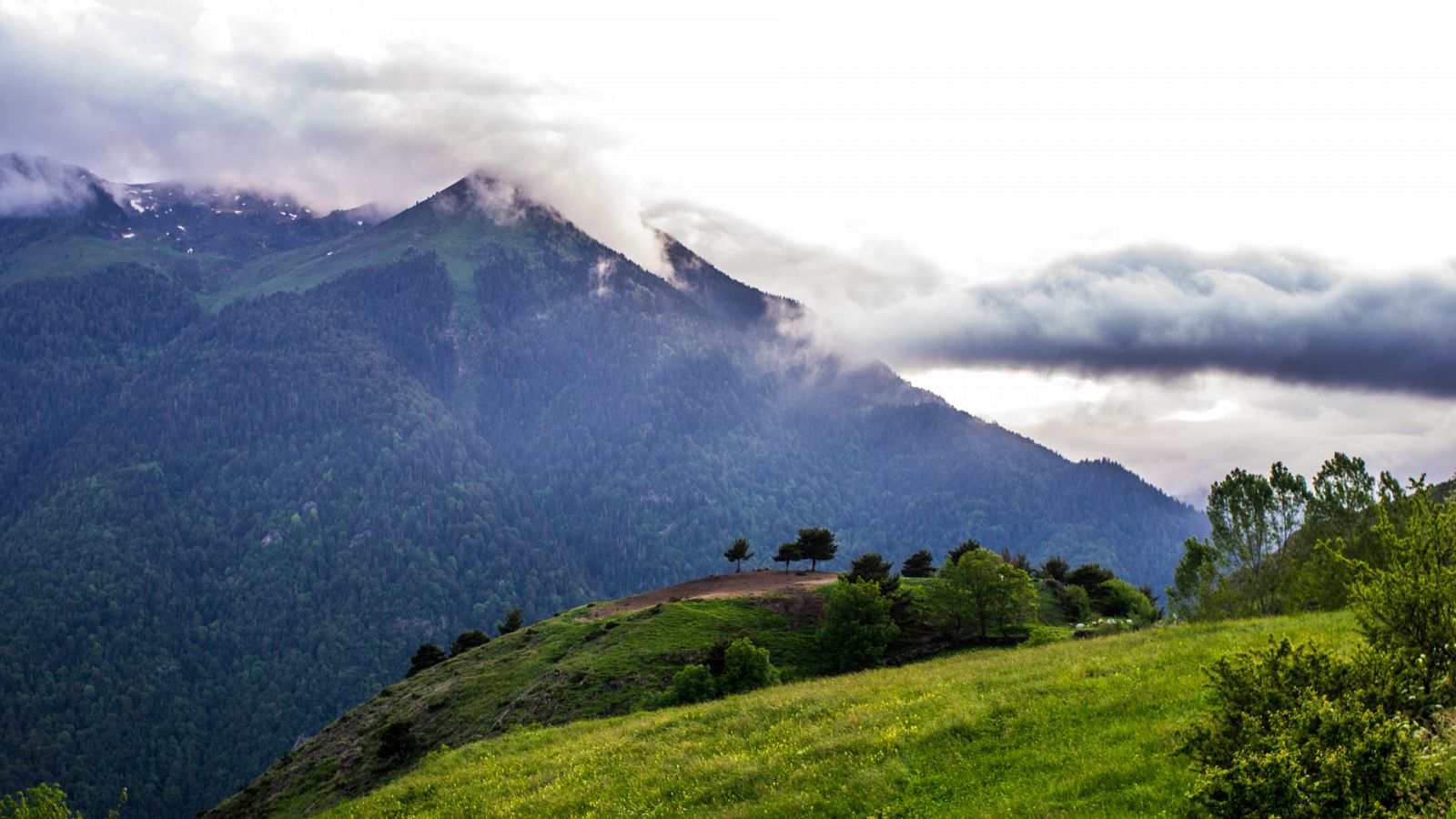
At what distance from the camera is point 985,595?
71.6 meters

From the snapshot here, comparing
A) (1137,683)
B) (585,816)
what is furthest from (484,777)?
(1137,683)

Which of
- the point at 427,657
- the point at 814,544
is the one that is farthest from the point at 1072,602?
the point at 427,657

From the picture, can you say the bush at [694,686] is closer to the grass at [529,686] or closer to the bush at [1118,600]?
the grass at [529,686]

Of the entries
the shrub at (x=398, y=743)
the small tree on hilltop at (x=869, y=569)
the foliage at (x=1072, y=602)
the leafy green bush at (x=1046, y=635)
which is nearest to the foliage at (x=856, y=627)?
the small tree on hilltop at (x=869, y=569)

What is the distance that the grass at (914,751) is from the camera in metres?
19.7

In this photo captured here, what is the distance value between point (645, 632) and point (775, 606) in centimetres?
1607

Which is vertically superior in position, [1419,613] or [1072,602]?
[1419,613]

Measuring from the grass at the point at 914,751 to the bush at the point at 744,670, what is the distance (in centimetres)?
1847

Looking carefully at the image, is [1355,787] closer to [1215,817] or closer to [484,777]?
[1215,817]

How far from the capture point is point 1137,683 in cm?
2503

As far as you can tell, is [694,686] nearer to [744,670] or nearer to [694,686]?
[694,686]

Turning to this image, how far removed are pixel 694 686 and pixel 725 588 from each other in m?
48.8

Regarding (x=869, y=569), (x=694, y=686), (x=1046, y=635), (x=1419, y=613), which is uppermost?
(x=1419, y=613)

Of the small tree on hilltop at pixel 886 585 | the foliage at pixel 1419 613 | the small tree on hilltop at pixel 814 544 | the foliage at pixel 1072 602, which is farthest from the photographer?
the small tree on hilltop at pixel 814 544
